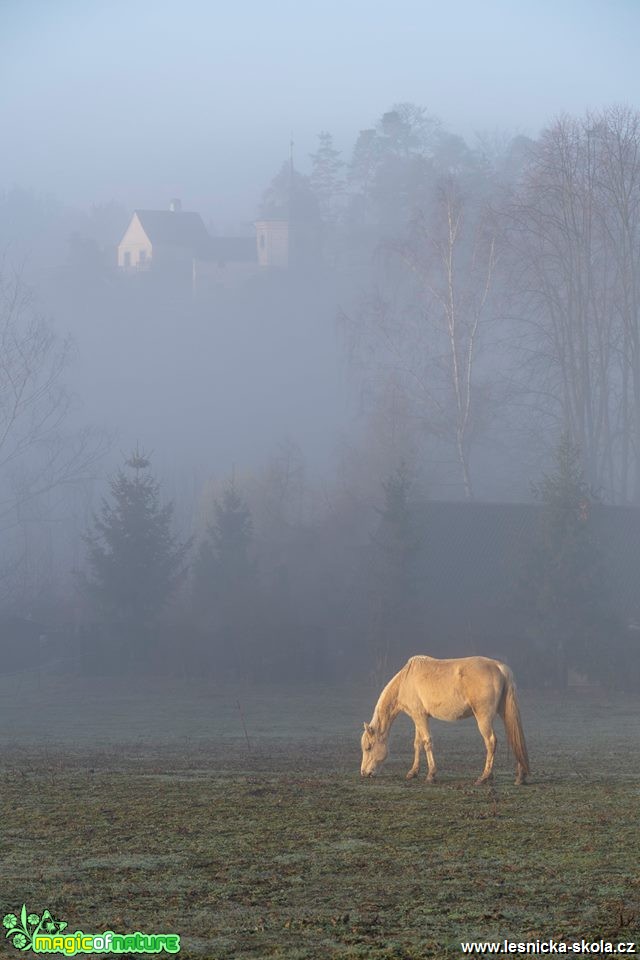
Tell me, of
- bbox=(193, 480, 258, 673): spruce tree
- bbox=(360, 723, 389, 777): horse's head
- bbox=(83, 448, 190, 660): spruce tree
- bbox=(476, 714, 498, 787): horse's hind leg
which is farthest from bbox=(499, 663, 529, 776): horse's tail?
bbox=(83, 448, 190, 660): spruce tree

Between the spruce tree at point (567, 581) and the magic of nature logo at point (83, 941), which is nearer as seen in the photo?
the magic of nature logo at point (83, 941)

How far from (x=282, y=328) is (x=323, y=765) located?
93.8m

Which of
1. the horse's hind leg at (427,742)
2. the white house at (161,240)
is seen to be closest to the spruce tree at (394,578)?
the horse's hind leg at (427,742)

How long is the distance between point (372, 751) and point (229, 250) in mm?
111990

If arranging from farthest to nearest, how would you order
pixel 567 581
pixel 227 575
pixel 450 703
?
pixel 227 575, pixel 567 581, pixel 450 703

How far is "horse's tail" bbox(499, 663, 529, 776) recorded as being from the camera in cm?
1369

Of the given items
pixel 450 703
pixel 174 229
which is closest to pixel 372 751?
pixel 450 703

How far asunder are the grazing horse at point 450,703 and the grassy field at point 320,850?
400mm

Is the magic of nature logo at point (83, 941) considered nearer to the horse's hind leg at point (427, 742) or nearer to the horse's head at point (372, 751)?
the horse's hind leg at point (427, 742)

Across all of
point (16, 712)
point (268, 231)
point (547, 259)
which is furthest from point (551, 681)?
point (268, 231)

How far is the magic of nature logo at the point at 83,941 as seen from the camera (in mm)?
7047

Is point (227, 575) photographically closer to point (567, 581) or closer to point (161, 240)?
point (567, 581)

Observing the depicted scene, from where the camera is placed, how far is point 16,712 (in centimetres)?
3300

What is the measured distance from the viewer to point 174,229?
416 feet
